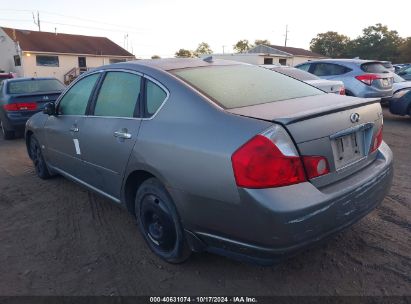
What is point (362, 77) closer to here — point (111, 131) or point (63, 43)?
point (111, 131)

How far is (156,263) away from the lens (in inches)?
117

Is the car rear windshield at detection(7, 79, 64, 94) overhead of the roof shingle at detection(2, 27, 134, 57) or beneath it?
beneath

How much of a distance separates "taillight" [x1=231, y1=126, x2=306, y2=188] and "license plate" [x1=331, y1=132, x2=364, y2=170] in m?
0.44

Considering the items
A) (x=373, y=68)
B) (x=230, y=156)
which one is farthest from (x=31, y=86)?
(x=373, y=68)

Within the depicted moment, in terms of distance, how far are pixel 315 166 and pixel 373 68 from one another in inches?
325

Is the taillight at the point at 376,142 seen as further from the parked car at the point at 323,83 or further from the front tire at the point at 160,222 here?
the parked car at the point at 323,83

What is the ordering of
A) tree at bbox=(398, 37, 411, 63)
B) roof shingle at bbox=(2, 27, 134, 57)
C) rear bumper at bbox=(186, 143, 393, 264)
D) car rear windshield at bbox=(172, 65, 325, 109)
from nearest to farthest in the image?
rear bumper at bbox=(186, 143, 393, 264) < car rear windshield at bbox=(172, 65, 325, 109) < roof shingle at bbox=(2, 27, 134, 57) < tree at bbox=(398, 37, 411, 63)

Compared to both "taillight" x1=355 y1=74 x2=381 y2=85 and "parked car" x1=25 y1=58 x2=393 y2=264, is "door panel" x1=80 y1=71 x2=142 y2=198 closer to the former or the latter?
"parked car" x1=25 y1=58 x2=393 y2=264

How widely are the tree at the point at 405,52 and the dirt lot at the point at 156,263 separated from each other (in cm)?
6176

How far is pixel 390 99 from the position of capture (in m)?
9.11

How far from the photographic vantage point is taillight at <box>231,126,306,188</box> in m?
2.13

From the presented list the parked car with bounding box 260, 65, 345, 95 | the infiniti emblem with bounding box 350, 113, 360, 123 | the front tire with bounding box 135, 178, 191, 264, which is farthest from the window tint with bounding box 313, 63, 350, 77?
the front tire with bounding box 135, 178, 191, 264

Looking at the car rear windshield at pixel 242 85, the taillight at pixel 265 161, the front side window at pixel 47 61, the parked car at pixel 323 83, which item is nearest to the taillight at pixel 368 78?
the parked car at pixel 323 83

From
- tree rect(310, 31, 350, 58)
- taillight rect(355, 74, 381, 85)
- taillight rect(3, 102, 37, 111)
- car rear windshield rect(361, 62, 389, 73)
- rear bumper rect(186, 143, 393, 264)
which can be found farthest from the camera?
tree rect(310, 31, 350, 58)
